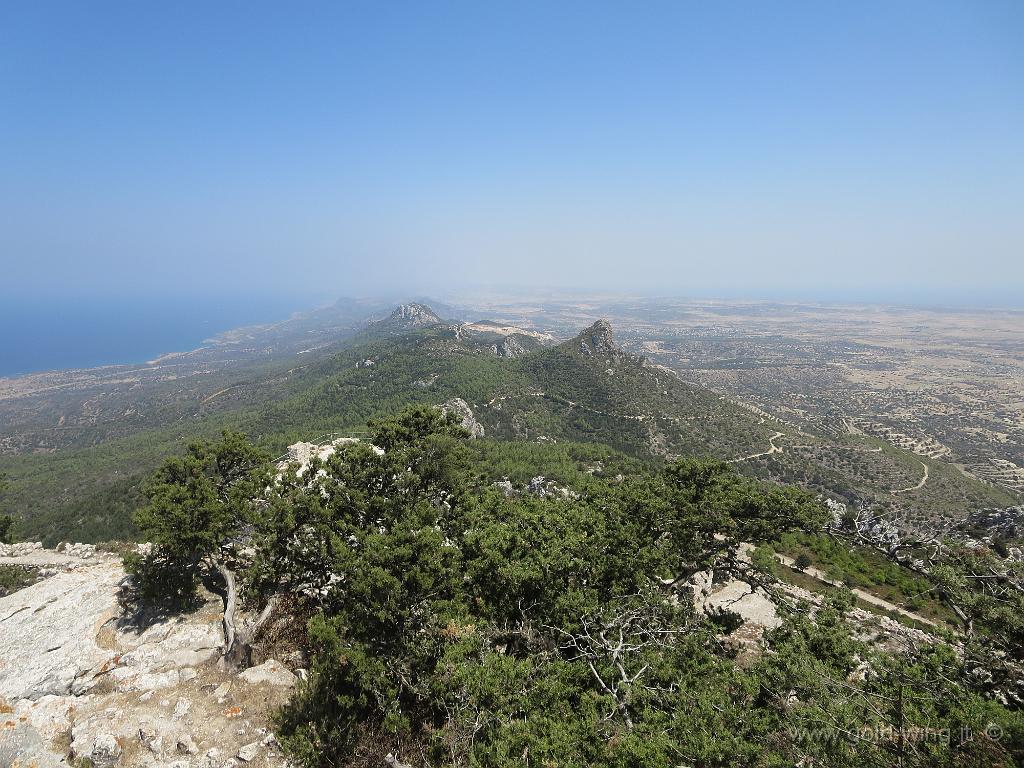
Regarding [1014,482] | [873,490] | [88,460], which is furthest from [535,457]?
[1014,482]

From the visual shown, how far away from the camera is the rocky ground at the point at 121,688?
45.3 feet

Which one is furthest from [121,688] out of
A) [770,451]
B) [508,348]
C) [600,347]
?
[508,348]

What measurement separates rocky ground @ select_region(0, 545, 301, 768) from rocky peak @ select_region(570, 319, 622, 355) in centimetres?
10940

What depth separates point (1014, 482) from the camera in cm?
9581

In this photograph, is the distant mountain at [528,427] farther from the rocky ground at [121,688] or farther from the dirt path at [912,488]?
the rocky ground at [121,688]

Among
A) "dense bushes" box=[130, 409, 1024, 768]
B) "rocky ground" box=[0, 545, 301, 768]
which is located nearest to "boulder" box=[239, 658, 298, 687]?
"rocky ground" box=[0, 545, 301, 768]

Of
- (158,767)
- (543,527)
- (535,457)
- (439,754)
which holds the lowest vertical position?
(535,457)

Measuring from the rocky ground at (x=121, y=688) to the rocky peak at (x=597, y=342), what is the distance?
359 feet

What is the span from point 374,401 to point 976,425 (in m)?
→ 193

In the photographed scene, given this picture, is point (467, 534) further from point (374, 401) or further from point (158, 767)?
point (374, 401)

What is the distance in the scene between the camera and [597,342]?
12362 cm

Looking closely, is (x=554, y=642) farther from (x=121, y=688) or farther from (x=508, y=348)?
(x=508, y=348)

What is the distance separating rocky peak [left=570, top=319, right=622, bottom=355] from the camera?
12256 cm

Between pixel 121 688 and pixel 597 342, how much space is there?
117m
